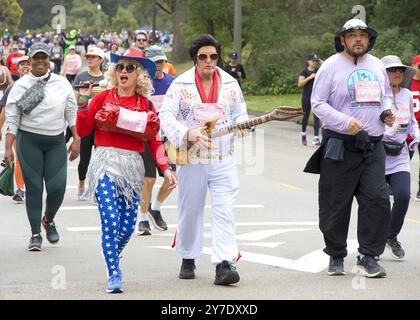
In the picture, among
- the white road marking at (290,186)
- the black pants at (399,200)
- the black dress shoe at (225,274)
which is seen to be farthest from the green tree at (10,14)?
the black dress shoe at (225,274)

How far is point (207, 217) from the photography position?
1319 centimetres

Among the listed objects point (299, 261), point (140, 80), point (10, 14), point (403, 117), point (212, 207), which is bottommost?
point (299, 261)

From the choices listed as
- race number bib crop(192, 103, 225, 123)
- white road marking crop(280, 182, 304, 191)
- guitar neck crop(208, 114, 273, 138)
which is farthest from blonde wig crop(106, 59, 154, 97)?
white road marking crop(280, 182, 304, 191)

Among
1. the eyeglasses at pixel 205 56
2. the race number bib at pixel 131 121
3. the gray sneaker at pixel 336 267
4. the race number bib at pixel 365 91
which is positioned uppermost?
the eyeglasses at pixel 205 56

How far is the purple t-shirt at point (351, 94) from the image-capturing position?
29.6 feet

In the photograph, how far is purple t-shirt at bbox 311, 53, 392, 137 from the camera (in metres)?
9.01

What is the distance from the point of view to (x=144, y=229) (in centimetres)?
1170

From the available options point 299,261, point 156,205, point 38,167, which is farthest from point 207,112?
point 156,205

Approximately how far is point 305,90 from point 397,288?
580 inches

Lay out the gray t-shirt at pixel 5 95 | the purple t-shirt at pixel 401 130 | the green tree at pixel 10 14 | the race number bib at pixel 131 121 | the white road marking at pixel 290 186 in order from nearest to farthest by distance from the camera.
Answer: the race number bib at pixel 131 121
the purple t-shirt at pixel 401 130
the gray t-shirt at pixel 5 95
the white road marking at pixel 290 186
the green tree at pixel 10 14

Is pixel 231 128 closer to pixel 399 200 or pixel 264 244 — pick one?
pixel 399 200

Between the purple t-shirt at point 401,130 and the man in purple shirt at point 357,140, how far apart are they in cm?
104

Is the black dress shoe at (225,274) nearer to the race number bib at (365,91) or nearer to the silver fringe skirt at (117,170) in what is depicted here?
the silver fringe skirt at (117,170)

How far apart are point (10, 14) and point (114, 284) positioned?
93.5 m
